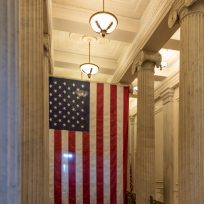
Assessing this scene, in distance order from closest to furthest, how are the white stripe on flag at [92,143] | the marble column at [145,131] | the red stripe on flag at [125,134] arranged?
the marble column at [145,131] → the white stripe on flag at [92,143] → the red stripe on flag at [125,134]

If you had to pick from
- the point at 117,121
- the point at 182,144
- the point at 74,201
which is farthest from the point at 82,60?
the point at 182,144

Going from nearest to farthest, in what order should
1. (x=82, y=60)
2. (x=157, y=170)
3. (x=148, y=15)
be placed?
(x=148, y=15)
(x=82, y=60)
(x=157, y=170)

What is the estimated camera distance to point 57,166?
325 inches

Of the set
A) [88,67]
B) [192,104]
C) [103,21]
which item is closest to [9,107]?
[192,104]

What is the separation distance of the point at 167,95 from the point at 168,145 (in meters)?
1.81

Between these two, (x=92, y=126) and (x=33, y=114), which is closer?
(x=33, y=114)

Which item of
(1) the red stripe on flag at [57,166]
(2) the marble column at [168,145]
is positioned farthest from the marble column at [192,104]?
(2) the marble column at [168,145]

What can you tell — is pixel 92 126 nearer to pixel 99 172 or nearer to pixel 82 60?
pixel 99 172

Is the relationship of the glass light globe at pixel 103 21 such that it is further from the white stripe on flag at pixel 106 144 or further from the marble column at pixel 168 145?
the marble column at pixel 168 145

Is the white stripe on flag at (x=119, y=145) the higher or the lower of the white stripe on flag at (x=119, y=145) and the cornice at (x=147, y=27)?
the lower

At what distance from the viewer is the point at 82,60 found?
11.0 metres

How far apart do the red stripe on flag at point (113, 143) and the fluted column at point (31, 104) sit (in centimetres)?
522

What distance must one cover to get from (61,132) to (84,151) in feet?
2.61

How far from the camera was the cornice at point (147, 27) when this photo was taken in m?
6.61
